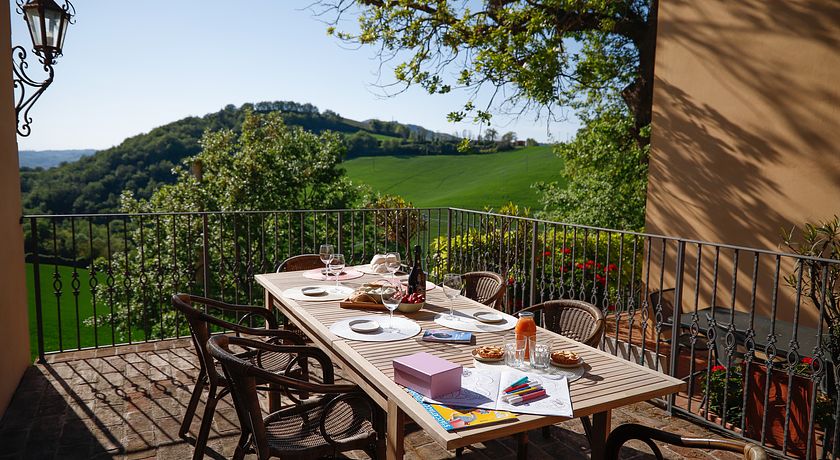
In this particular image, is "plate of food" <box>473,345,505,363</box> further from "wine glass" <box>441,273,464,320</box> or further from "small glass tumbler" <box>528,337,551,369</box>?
"wine glass" <box>441,273,464,320</box>

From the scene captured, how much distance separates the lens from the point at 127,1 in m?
10.8

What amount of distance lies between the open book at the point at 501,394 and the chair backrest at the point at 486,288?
1.53m

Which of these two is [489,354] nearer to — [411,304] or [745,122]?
[411,304]

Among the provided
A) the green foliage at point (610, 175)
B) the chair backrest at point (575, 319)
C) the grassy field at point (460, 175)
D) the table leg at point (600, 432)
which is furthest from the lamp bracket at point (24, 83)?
the grassy field at point (460, 175)

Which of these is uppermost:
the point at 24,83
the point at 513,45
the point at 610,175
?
the point at 513,45

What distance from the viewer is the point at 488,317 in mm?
2484

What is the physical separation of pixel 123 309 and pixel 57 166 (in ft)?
22.1

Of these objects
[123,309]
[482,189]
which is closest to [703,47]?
[123,309]

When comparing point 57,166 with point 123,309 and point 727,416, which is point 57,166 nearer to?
point 123,309

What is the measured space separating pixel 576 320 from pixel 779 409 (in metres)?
1.61

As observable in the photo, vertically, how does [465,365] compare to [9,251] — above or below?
below

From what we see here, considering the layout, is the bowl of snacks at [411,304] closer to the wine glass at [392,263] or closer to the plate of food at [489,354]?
the wine glass at [392,263]

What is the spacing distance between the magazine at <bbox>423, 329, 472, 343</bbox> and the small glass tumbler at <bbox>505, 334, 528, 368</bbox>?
1.10ft

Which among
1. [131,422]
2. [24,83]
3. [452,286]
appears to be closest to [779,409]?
[452,286]
